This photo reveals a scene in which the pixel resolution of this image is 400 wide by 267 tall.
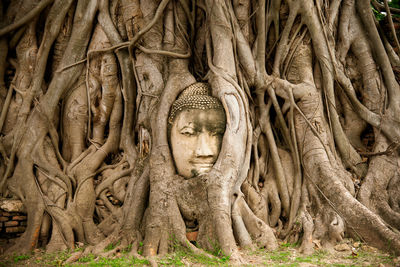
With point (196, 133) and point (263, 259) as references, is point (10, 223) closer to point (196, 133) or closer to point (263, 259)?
point (196, 133)

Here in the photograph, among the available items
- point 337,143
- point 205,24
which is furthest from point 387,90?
point 205,24

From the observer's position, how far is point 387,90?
3.98 meters

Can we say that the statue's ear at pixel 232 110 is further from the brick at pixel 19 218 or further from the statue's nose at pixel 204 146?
the brick at pixel 19 218

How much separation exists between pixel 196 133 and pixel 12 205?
7.14 feet

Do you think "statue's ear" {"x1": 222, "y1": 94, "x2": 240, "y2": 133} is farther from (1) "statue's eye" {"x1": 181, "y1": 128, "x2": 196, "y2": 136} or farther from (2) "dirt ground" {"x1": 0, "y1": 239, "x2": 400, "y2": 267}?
(2) "dirt ground" {"x1": 0, "y1": 239, "x2": 400, "y2": 267}

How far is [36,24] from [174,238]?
3376 millimetres

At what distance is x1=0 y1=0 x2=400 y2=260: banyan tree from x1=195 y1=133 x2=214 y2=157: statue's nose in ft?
0.03

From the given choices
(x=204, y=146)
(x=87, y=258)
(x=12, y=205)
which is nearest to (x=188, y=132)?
(x=204, y=146)

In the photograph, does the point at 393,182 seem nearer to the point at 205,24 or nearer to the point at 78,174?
the point at 205,24

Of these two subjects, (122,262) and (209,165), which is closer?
(122,262)

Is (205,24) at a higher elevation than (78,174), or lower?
higher

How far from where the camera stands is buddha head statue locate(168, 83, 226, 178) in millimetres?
3305

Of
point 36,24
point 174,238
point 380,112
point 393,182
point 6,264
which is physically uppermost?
point 36,24

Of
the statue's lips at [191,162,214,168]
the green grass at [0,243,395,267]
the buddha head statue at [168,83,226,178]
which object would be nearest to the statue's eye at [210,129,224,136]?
the buddha head statue at [168,83,226,178]
